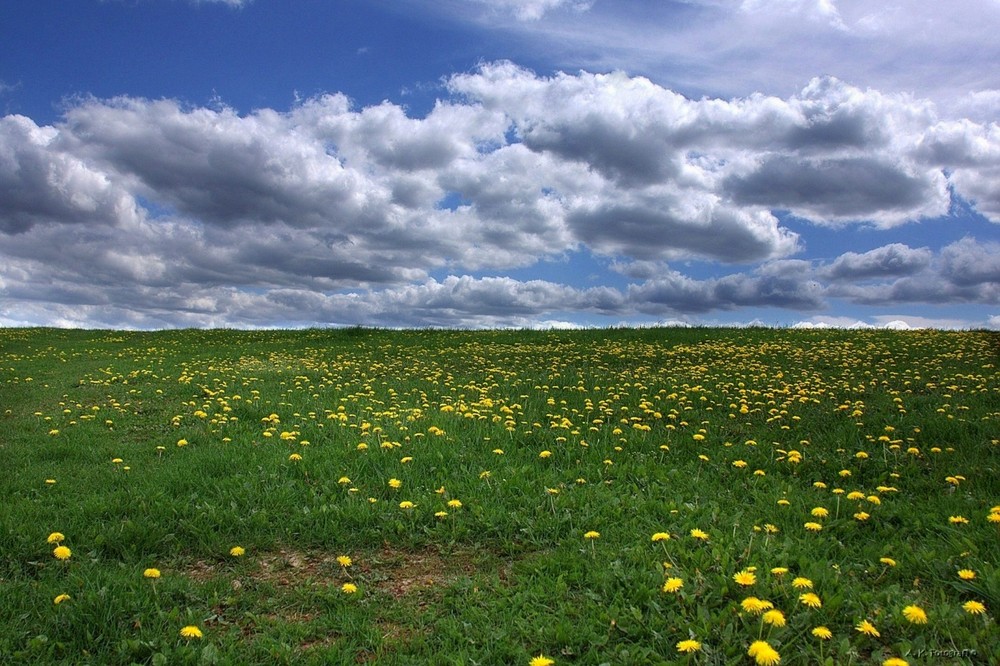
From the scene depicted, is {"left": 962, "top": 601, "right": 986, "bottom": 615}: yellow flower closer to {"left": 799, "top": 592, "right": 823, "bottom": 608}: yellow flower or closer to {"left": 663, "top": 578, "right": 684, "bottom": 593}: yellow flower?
{"left": 799, "top": 592, "right": 823, "bottom": 608}: yellow flower

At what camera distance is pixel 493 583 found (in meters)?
4.98

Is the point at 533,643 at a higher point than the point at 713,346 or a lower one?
lower

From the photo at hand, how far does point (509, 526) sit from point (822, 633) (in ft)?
9.26

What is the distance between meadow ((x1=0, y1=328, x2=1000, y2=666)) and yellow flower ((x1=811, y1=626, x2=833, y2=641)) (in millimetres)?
32

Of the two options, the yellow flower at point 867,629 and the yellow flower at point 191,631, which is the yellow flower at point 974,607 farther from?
the yellow flower at point 191,631

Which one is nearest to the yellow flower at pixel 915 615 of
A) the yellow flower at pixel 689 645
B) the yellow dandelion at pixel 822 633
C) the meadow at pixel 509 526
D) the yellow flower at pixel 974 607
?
the meadow at pixel 509 526

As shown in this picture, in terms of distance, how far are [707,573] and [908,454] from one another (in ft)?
16.6

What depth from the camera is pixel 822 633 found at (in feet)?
12.5

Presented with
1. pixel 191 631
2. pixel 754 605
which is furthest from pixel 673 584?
pixel 191 631

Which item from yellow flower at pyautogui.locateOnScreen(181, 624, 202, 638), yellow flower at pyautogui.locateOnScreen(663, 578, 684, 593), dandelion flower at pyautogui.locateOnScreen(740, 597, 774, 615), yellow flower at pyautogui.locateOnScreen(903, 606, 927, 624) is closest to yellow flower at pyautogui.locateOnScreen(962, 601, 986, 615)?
yellow flower at pyautogui.locateOnScreen(903, 606, 927, 624)

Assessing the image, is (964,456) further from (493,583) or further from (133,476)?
(133,476)

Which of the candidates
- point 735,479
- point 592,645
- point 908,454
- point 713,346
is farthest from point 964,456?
point 713,346

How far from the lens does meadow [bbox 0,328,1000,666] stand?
13.8ft

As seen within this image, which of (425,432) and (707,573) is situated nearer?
(707,573)
